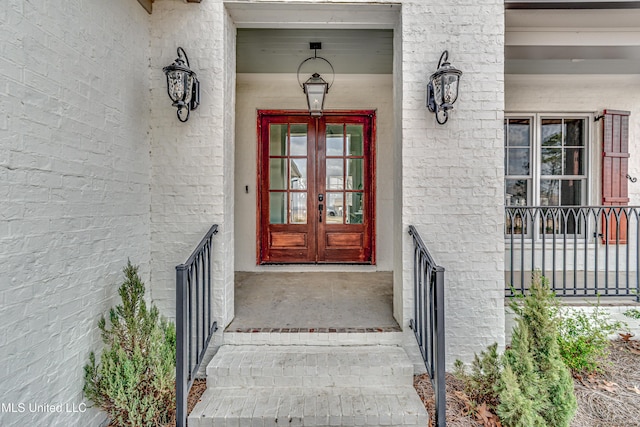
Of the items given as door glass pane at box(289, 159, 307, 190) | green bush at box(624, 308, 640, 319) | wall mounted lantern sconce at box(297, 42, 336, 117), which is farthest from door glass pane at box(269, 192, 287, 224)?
green bush at box(624, 308, 640, 319)

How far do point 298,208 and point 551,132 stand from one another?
3.64m

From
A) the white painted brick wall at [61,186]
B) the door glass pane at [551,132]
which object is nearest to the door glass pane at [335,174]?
the white painted brick wall at [61,186]

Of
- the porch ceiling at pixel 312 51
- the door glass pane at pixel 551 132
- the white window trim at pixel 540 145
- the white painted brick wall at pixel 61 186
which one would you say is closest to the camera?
the white painted brick wall at pixel 61 186

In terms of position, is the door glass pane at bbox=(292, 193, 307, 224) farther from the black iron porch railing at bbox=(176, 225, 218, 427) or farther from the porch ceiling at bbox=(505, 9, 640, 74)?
the porch ceiling at bbox=(505, 9, 640, 74)

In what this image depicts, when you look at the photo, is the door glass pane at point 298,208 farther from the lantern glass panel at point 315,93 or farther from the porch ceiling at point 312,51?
the porch ceiling at point 312,51

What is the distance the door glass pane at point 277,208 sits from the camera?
15.3 feet

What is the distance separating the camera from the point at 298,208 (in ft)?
15.3

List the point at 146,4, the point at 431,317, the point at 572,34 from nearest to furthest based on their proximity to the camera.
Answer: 1. the point at 431,317
2. the point at 146,4
3. the point at 572,34

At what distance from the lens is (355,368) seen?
227cm

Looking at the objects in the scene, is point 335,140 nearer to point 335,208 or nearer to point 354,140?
point 354,140

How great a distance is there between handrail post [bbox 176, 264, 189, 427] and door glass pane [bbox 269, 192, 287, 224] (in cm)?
273

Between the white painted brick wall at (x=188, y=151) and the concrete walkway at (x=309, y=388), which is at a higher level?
the white painted brick wall at (x=188, y=151)

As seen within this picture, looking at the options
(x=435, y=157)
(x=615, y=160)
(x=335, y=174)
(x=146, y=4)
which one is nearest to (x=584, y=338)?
(x=435, y=157)

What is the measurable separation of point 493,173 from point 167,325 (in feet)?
9.23
